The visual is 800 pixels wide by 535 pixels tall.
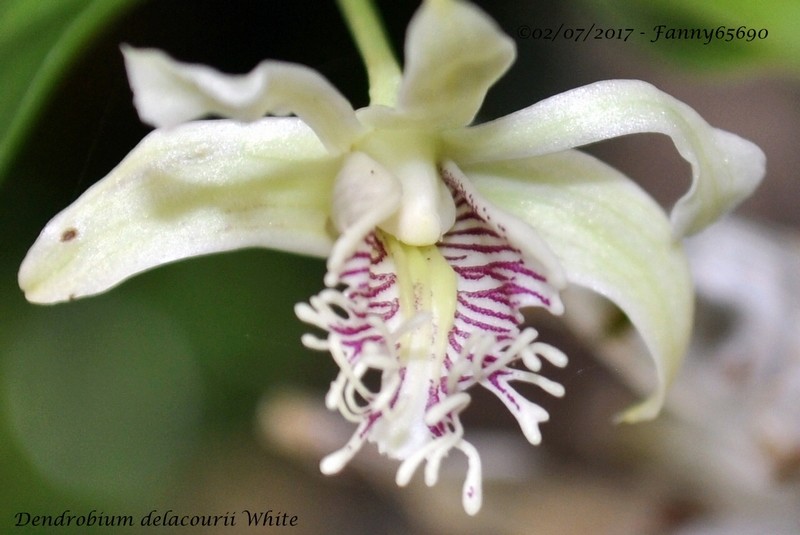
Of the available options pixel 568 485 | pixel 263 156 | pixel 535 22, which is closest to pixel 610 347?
pixel 568 485

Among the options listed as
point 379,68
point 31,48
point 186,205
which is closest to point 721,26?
point 379,68

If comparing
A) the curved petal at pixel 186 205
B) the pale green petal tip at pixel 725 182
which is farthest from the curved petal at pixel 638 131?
the curved petal at pixel 186 205

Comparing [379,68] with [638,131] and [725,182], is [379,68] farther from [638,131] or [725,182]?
[725,182]

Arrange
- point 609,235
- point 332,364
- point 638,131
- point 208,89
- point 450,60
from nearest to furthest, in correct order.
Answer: point 208,89 → point 450,60 → point 638,131 → point 609,235 → point 332,364

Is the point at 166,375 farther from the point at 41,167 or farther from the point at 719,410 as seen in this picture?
the point at 719,410

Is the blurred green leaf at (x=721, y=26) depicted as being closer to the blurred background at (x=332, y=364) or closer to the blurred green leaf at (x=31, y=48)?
the blurred background at (x=332, y=364)

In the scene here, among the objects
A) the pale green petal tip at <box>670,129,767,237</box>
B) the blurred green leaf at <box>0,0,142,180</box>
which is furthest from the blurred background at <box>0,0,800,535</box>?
the pale green petal tip at <box>670,129,767,237</box>
